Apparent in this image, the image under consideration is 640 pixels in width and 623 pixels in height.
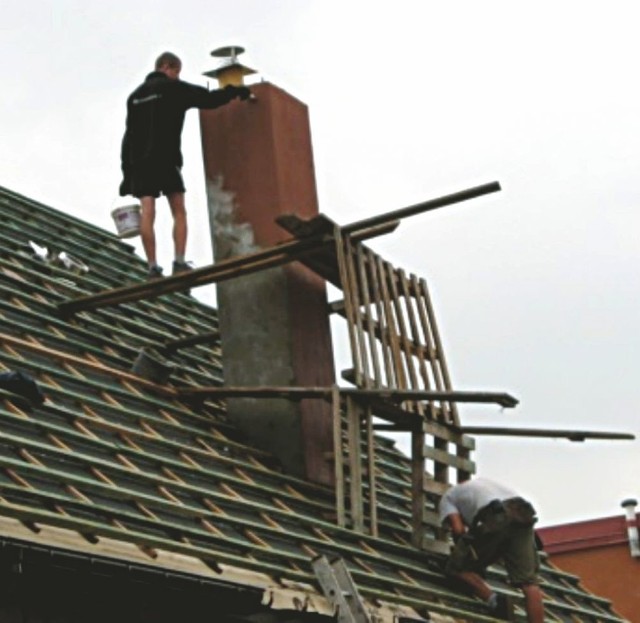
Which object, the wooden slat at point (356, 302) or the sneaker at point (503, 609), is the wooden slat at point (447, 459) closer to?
the wooden slat at point (356, 302)

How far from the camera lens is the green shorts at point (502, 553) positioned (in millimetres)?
12391

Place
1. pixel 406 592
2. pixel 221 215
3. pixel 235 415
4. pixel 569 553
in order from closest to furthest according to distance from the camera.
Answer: pixel 406 592, pixel 235 415, pixel 221 215, pixel 569 553

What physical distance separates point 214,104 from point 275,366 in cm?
187

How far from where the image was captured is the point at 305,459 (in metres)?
12.9

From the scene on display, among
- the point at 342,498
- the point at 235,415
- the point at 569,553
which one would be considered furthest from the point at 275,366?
the point at 569,553

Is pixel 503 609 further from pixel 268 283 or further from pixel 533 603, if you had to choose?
→ pixel 268 283

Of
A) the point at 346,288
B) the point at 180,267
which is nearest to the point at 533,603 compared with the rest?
the point at 346,288

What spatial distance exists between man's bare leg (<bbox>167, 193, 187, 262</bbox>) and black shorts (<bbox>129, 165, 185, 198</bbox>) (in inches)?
2.9

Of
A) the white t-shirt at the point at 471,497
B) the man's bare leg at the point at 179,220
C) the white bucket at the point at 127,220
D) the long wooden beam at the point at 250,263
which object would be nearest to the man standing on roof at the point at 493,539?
the white t-shirt at the point at 471,497

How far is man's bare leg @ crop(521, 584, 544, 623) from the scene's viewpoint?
12297mm

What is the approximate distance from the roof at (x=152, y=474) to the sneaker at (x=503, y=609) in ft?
0.32

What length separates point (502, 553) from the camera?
41.0 ft

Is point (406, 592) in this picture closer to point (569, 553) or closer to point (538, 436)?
point (538, 436)

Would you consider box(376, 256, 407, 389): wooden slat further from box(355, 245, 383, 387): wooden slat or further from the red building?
the red building
